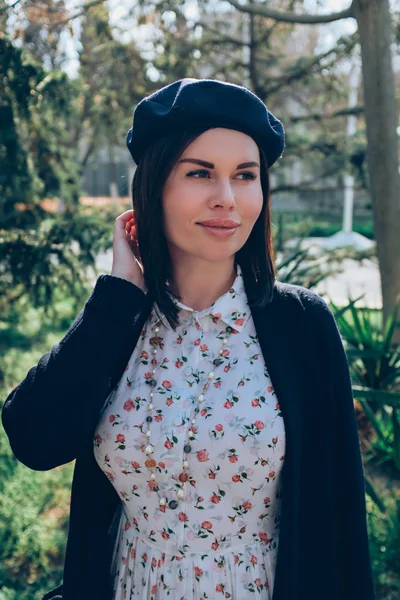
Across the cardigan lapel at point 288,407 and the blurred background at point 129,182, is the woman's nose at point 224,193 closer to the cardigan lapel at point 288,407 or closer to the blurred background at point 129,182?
the cardigan lapel at point 288,407

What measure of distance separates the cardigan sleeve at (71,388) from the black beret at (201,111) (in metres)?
0.45

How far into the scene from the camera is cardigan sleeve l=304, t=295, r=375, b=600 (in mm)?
1544

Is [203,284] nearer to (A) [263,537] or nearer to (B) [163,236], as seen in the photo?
(B) [163,236]

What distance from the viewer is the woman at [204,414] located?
1.51m

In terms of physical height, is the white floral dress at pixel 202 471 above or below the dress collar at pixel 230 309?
below

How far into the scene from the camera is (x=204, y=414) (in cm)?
150

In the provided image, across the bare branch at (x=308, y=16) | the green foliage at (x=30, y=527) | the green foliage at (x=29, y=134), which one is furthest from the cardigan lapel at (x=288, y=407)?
the bare branch at (x=308, y=16)

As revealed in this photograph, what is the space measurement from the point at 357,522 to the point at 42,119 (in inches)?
188

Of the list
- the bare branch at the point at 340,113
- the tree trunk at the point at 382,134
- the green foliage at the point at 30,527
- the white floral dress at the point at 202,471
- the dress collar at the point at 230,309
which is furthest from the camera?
the bare branch at the point at 340,113

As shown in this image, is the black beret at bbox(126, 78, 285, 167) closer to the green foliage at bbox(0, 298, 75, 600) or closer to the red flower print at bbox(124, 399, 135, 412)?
the red flower print at bbox(124, 399, 135, 412)

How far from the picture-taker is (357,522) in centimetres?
155

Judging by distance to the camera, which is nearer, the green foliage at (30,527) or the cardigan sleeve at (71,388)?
the cardigan sleeve at (71,388)

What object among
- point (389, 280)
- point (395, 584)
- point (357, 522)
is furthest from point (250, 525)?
point (389, 280)

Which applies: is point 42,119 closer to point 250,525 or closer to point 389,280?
point 389,280
